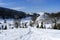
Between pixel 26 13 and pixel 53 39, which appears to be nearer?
pixel 53 39

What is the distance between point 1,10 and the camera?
14320mm

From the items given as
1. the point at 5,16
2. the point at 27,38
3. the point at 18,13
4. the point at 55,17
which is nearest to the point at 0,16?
the point at 5,16

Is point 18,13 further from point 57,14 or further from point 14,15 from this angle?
point 57,14

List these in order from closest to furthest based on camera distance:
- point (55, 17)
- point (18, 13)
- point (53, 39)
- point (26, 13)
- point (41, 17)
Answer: point (53, 39)
point (55, 17)
point (41, 17)
point (18, 13)
point (26, 13)

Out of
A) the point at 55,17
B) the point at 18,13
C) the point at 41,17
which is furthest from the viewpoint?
the point at 18,13

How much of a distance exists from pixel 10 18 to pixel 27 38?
9205mm

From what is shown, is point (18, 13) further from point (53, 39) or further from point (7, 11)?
point (53, 39)

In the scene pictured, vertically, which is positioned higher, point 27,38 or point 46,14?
point 46,14

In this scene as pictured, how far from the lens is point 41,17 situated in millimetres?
13781

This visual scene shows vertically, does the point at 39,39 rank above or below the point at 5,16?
below

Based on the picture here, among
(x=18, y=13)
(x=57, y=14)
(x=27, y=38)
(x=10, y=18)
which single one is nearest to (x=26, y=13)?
(x=18, y=13)

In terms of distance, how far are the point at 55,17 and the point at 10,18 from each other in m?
4.15

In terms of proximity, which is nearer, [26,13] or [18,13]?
[18,13]

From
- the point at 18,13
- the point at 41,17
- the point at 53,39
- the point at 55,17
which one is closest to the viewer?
the point at 53,39
